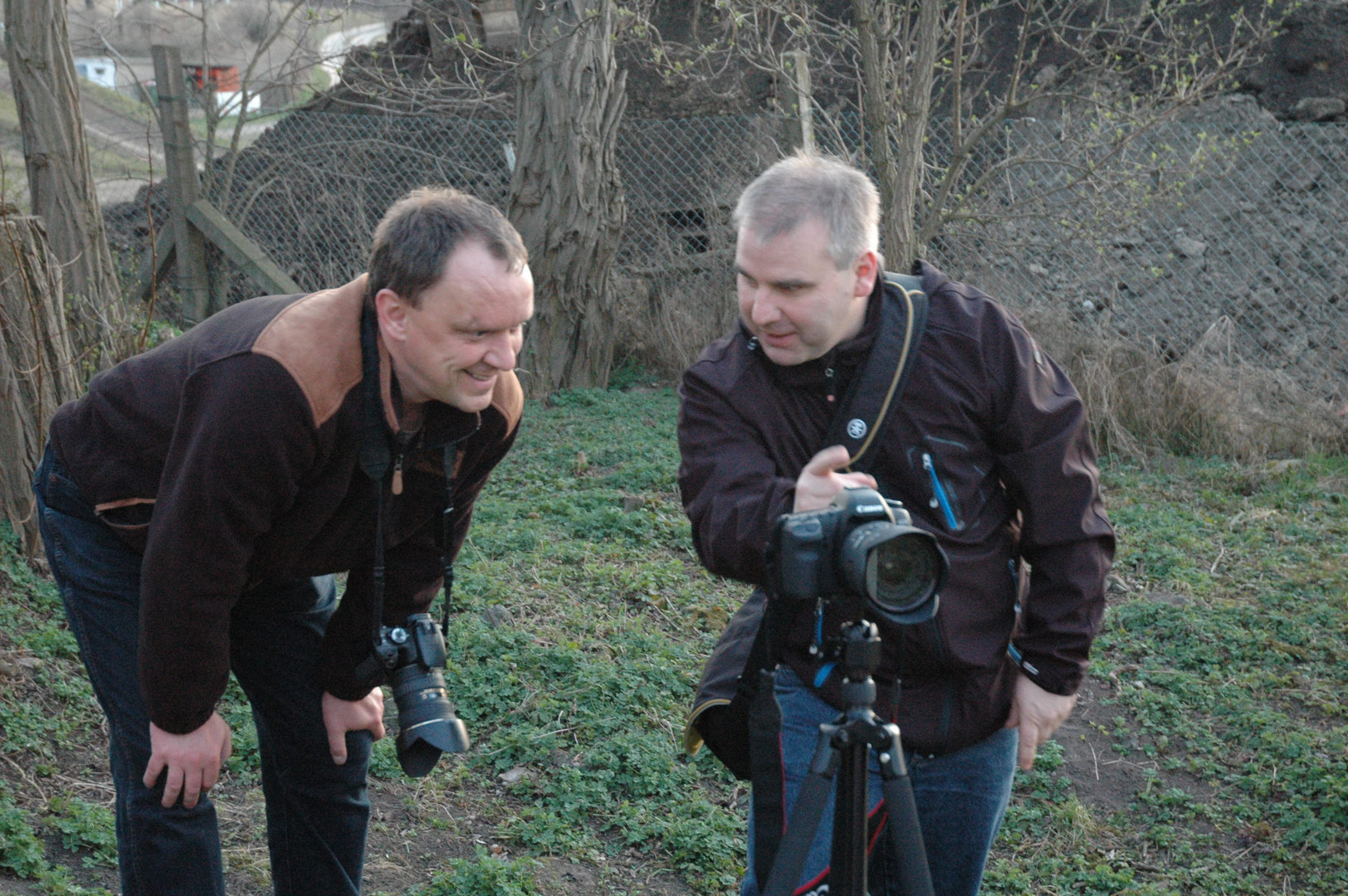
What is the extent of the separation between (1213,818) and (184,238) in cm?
795

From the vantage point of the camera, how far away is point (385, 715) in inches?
158

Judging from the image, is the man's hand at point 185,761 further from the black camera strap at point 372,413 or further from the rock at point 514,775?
the rock at point 514,775

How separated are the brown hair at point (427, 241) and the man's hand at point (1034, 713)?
1.29m

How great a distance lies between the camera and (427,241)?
7.23 feet

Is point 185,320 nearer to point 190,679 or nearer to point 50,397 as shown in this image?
point 50,397

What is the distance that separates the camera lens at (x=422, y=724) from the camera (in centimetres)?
246

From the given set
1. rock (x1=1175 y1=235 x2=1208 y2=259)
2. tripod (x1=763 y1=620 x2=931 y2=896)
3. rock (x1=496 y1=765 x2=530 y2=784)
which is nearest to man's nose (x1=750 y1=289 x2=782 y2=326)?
tripod (x1=763 y1=620 x2=931 y2=896)

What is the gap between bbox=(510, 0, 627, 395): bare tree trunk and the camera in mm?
7656

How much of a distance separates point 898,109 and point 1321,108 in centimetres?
581

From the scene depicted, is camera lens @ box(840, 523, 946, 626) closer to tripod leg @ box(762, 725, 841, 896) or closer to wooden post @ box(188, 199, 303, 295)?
tripod leg @ box(762, 725, 841, 896)

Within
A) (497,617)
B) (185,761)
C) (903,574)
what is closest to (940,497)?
(903,574)

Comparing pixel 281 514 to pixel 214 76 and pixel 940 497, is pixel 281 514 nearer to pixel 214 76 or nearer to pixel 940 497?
pixel 940 497

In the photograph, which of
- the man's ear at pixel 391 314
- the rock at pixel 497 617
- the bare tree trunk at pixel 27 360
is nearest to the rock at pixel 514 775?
the rock at pixel 497 617

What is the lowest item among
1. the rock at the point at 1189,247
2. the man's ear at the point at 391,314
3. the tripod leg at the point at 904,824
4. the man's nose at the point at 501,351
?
the rock at the point at 1189,247
